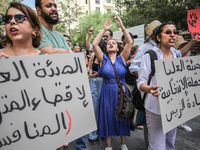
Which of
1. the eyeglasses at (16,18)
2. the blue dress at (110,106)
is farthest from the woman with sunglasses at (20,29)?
the blue dress at (110,106)

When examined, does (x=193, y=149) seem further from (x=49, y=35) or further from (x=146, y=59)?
(x=49, y=35)

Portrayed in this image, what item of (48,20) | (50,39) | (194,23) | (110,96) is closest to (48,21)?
(48,20)

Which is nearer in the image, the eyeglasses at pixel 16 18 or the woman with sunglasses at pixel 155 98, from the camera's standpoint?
the eyeglasses at pixel 16 18

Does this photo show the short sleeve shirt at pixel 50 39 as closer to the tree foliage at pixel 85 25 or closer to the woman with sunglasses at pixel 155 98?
the woman with sunglasses at pixel 155 98

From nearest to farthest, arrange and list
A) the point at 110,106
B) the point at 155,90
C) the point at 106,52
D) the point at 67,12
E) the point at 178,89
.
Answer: the point at 155,90 → the point at 178,89 → the point at 110,106 → the point at 106,52 → the point at 67,12

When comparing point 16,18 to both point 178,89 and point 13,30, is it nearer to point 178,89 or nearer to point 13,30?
point 13,30

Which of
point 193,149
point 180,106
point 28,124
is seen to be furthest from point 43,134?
point 193,149

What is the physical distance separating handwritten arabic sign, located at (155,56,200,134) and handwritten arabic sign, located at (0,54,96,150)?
751mm

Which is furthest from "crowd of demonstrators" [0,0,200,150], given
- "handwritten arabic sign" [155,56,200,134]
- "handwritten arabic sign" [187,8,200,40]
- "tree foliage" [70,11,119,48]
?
"tree foliage" [70,11,119,48]

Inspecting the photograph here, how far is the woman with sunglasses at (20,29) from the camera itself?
111cm

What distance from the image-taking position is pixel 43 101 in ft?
3.57

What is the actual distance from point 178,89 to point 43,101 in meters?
1.41

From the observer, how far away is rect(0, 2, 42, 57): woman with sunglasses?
3.65 ft

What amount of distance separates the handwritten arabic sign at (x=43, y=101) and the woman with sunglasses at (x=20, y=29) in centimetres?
20
